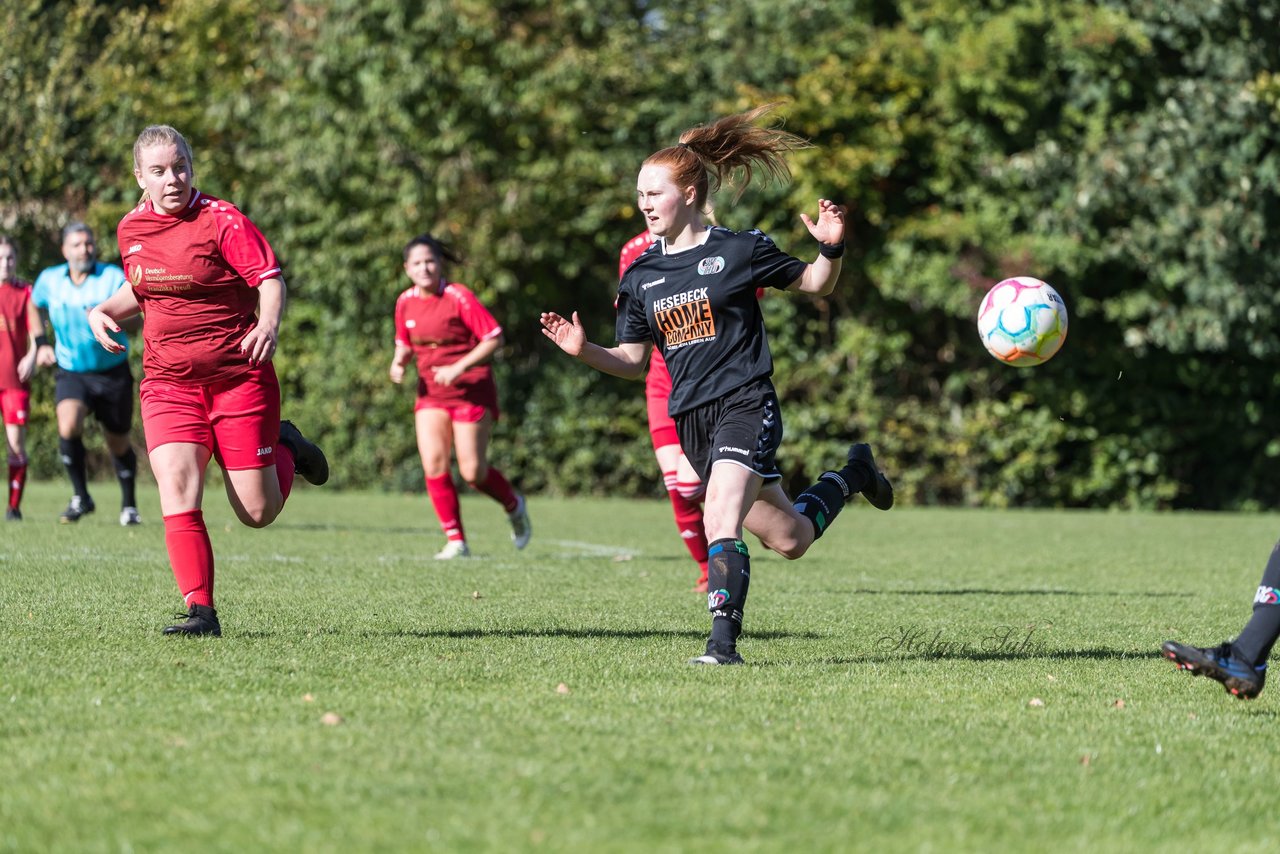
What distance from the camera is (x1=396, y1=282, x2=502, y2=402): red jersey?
428 inches

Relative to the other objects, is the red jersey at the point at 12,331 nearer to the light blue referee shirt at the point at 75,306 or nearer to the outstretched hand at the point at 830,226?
the light blue referee shirt at the point at 75,306

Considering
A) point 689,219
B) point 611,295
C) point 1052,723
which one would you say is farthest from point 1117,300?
point 1052,723

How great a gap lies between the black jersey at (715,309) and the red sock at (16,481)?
8.61 metres

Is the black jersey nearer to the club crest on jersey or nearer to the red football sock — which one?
the club crest on jersey

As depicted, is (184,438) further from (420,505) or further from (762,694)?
(420,505)

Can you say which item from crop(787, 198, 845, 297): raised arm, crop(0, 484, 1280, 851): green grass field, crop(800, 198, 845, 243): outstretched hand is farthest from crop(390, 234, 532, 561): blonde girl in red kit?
crop(800, 198, 845, 243): outstretched hand

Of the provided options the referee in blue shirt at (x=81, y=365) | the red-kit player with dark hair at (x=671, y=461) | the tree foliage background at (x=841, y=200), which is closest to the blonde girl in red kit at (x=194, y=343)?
the red-kit player with dark hair at (x=671, y=461)

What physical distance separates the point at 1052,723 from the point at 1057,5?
1491cm

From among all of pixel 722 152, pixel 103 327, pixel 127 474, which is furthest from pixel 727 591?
pixel 127 474

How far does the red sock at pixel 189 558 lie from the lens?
6.28 metres

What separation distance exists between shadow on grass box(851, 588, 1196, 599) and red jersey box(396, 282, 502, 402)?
3231 mm

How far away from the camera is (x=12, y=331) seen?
13.2 metres

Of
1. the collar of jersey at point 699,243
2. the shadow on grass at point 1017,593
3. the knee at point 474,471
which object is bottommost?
the shadow on grass at point 1017,593

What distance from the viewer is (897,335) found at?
19.7 m
